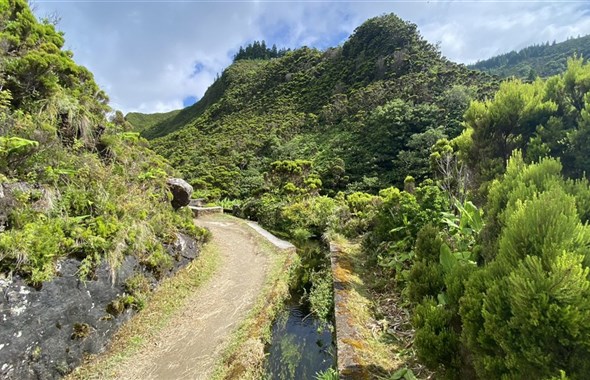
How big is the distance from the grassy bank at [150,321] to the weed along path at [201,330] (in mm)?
24

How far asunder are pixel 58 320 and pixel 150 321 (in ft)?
5.60

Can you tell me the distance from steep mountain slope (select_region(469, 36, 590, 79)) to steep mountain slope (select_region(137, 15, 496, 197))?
77.2 feet

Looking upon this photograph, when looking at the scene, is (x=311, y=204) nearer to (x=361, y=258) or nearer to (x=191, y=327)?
(x=361, y=258)

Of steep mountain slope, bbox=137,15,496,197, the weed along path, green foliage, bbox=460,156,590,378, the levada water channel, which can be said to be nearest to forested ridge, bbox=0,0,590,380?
green foliage, bbox=460,156,590,378

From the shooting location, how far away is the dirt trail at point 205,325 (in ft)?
16.5

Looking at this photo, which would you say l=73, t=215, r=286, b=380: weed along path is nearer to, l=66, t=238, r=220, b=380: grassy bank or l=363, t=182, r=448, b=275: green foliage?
l=66, t=238, r=220, b=380: grassy bank

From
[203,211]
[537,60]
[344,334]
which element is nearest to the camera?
[344,334]

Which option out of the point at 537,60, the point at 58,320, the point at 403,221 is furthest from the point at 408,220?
the point at 537,60

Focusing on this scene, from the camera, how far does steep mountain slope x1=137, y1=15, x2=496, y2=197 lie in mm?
25266

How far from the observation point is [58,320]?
4805 millimetres

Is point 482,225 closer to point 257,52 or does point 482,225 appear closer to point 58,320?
point 58,320

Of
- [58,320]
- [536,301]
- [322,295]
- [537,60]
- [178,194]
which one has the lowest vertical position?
[322,295]

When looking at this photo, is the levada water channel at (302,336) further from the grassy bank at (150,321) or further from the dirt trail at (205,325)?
the grassy bank at (150,321)

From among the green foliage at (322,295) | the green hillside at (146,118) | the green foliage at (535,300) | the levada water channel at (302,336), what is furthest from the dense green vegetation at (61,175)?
the green hillside at (146,118)
